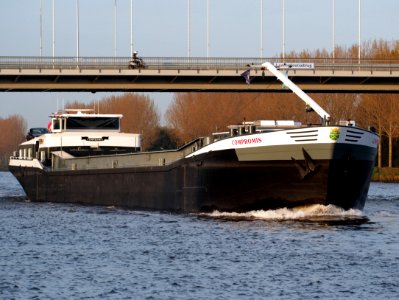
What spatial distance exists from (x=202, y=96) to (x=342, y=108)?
2225 centimetres

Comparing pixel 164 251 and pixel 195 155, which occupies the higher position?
pixel 195 155

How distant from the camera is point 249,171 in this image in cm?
4228

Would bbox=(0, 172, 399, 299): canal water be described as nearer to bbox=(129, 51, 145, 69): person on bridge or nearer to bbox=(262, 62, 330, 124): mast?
bbox=(262, 62, 330, 124): mast

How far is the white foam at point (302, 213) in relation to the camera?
1618 inches

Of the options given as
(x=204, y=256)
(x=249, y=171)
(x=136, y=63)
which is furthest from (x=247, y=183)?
(x=136, y=63)

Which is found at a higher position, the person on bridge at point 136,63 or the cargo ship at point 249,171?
the person on bridge at point 136,63

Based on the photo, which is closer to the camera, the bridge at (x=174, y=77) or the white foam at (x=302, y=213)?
the white foam at (x=302, y=213)

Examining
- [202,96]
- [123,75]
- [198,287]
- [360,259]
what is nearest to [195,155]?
[360,259]

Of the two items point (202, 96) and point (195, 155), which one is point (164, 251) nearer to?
point (195, 155)

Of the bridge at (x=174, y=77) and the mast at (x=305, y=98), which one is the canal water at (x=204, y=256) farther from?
the bridge at (x=174, y=77)

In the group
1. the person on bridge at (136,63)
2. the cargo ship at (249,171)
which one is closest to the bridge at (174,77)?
the person on bridge at (136,63)

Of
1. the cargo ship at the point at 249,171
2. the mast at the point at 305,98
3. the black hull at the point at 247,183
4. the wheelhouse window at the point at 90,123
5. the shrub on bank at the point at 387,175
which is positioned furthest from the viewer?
the shrub on bank at the point at 387,175

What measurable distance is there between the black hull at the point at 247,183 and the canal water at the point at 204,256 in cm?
54

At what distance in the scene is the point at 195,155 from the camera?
4516 cm
